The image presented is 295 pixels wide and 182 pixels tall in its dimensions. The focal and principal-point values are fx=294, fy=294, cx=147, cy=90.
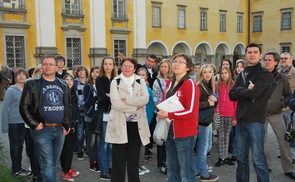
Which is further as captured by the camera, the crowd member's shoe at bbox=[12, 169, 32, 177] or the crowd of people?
the crowd member's shoe at bbox=[12, 169, 32, 177]

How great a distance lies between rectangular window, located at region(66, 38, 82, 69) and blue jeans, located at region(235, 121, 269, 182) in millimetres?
18430

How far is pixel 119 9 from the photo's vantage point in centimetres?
2320

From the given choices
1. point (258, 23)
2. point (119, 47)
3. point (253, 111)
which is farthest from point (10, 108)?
point (258, 23)

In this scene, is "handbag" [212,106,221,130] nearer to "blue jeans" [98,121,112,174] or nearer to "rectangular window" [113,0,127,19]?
"blue jeans" [98,121,112,174]

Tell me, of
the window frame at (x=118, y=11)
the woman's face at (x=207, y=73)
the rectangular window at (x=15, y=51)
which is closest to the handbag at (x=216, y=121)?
the woman's face at (x=207, y=73)

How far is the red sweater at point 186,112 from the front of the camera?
12.8 ft

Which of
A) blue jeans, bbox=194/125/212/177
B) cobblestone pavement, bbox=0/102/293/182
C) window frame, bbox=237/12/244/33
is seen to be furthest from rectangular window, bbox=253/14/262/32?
blue jeans, bbox=194/125/212/177

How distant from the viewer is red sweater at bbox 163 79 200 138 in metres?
3.91

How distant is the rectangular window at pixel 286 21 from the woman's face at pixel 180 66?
104ft

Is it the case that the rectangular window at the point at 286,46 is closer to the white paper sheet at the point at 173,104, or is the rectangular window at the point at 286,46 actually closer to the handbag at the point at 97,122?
the handbag at the point at 97,122

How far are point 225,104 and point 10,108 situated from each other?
14.1 feet

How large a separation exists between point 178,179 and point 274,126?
97.5 inches

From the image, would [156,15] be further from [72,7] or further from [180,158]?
[180,158]

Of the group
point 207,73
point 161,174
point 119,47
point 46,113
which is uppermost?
point 119,47
